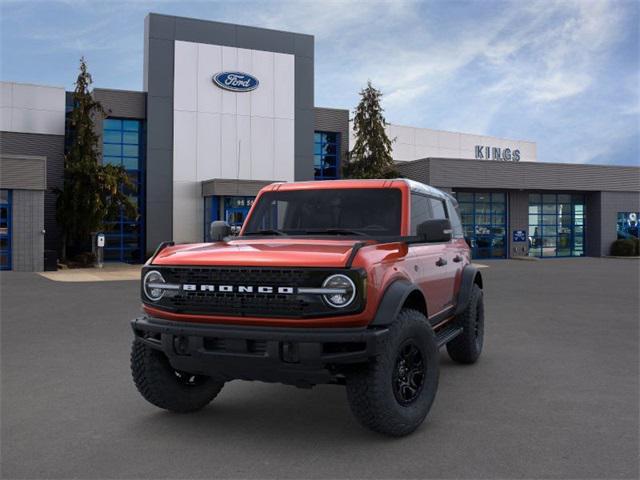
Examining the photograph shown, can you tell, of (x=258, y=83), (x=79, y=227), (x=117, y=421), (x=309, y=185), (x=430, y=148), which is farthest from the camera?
(x=430, y=148)

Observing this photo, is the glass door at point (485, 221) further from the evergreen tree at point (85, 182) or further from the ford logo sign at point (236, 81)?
the evergreen tree at point (85, 182)

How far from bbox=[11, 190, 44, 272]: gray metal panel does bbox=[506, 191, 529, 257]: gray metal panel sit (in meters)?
24.1

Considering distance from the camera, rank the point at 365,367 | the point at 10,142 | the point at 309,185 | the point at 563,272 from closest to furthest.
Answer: the point at 365,367 < the point at 309,185 < the point at 563,272 < the point at 10,142

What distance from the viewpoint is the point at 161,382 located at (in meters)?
4.78

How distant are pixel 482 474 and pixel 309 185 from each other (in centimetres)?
308

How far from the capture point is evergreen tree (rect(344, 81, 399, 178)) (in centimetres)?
3133

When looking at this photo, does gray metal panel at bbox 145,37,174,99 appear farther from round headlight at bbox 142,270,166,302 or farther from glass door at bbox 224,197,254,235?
round headlight at bbox 142,270,166,302

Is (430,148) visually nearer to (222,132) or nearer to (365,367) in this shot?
(222,132)

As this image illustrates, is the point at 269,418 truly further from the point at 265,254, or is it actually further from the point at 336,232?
the point at 336,232

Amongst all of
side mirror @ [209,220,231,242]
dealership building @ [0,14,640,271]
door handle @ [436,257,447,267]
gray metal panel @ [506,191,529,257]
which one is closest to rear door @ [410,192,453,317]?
door handle @ [436,257,447,267]

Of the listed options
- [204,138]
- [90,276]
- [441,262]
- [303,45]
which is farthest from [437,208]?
→ [303,45]

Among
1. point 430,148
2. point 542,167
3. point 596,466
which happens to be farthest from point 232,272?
point 430,148

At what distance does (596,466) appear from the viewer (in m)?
3.91

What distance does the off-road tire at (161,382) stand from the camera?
15.6 feet
